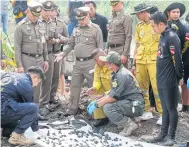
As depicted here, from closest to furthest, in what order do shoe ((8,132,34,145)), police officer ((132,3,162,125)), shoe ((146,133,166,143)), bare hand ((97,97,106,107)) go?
shoe ((8,132,34,145)) → shoe ((146,133,166,143)) → bare hand ((97,97,106,107)) → police officer ((132,3,162,125))

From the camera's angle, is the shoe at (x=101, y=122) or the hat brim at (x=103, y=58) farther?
the shoe at (x=101, y=122)

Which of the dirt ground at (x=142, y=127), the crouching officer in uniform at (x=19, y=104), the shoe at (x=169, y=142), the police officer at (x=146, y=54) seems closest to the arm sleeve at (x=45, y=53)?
the dirt ground at (x=142, y=127)

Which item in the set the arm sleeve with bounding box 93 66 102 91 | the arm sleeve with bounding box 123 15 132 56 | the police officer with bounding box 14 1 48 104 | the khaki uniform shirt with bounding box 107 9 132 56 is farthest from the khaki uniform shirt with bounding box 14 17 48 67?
the arm sleeve with bounding box 123 15 132 56

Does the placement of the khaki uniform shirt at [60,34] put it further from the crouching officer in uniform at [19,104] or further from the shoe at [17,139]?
the shoe at [17,139]

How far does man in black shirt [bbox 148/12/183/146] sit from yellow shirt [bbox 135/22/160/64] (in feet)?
3.18

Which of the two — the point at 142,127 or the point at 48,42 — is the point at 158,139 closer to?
the point at 142,127

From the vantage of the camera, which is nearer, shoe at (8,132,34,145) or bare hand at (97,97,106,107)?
shoe at (8,132,34,145)

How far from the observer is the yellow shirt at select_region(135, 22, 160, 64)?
6.66m

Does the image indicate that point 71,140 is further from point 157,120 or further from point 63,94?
point 63,94

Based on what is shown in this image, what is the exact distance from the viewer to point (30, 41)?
22.6 feet

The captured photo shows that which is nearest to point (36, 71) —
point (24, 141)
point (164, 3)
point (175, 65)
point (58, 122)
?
point (24, 141)

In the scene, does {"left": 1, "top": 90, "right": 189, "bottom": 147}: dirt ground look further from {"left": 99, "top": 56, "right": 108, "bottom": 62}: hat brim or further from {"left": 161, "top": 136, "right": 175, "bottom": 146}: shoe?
{"left": 99, "top": 56, "right": 108, "bottom": 62}: hat brim

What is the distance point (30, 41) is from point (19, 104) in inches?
65.1

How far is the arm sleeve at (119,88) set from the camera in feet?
19.8
